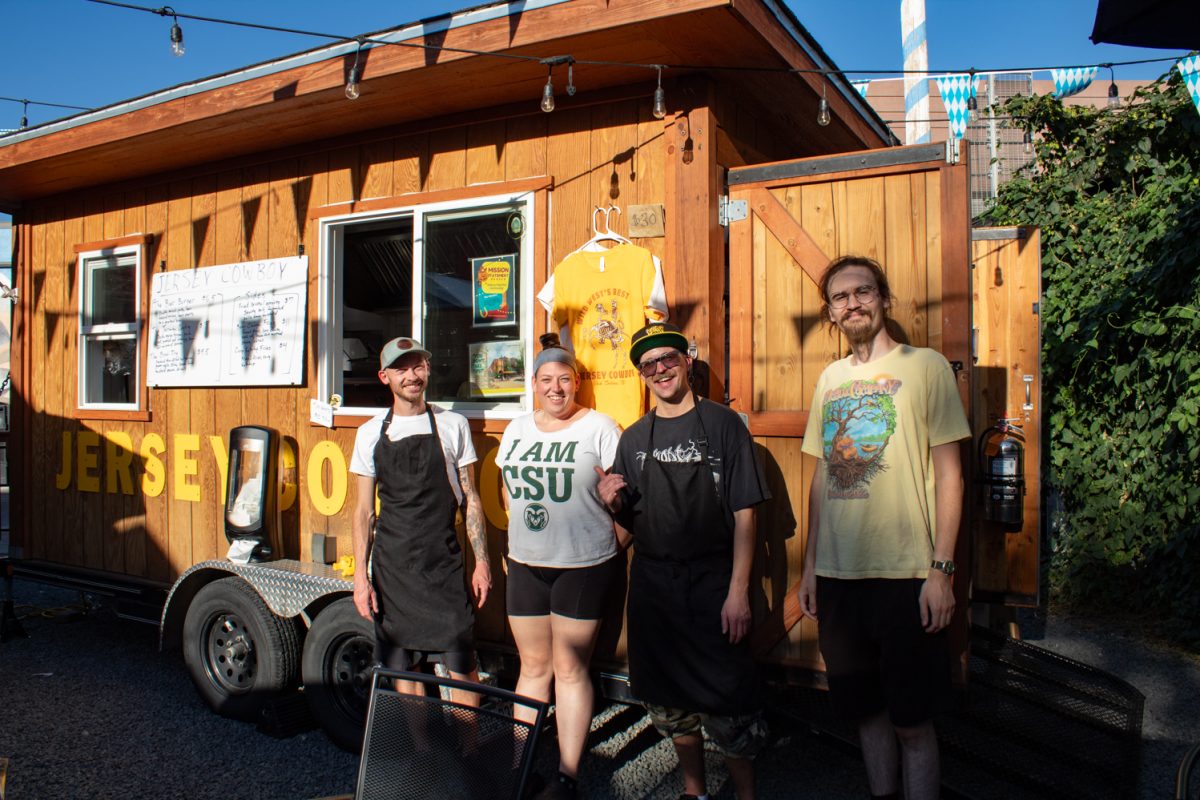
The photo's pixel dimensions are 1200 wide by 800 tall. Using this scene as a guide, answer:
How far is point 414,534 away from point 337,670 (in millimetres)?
1116

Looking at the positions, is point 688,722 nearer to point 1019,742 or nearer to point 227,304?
point 1019,742

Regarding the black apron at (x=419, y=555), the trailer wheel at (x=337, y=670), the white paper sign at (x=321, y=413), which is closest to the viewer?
the black apron at (x=419, y=555)

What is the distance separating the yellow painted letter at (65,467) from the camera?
606 cm

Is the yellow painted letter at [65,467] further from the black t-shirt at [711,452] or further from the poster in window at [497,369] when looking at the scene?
the black t-shirt at [711,452]

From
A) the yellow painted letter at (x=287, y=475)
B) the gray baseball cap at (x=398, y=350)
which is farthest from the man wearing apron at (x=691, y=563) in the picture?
the yellow painted letter at (x=287, y=475)

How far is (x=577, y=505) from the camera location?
3.30m

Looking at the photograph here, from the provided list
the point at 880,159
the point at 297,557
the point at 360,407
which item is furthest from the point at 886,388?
the point at 297,557

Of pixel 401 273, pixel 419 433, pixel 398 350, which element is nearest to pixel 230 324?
pixel 401 273

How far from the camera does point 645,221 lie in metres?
3.86

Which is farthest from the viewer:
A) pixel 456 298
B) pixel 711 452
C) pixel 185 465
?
pixel 185 465

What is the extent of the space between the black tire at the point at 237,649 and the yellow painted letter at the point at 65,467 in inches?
83.4

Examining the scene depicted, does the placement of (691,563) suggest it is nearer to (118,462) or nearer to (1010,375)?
(1010,375)

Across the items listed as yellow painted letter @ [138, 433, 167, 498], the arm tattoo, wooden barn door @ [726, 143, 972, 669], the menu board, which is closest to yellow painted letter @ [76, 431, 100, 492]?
Result: yellow painted letter @ [138, 433, 167, 498]

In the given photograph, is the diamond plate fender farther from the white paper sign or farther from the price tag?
the price tag
